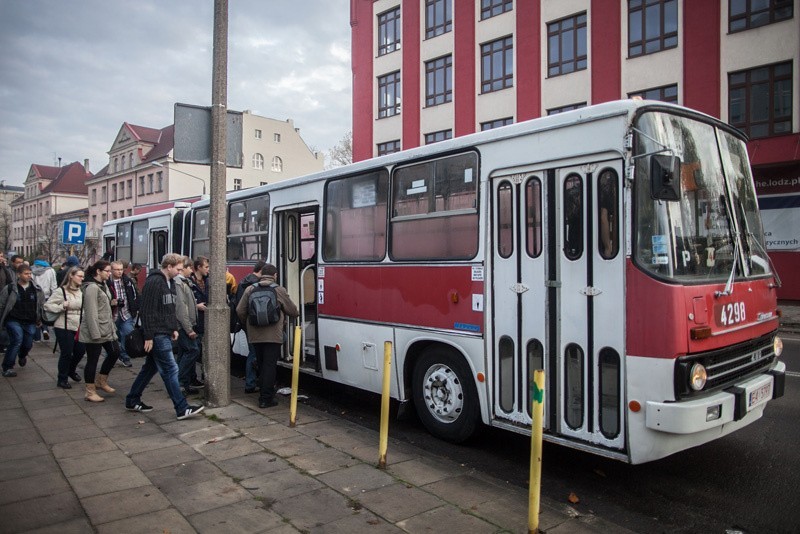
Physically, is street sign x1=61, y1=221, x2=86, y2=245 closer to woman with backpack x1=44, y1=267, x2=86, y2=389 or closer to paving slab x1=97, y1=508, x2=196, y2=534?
woman with backpack x1=44, y1=267, x2=86, y2=389

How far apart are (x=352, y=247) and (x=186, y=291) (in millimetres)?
2162

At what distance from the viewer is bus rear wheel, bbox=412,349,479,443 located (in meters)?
5.80

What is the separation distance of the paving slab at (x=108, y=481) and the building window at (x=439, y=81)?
2584 centimetres

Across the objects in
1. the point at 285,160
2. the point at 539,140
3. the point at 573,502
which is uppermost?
the point at 285,160

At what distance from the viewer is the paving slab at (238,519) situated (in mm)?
3975

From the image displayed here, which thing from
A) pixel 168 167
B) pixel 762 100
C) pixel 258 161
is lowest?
pixel 762 100

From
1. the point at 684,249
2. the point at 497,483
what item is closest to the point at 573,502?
the point at 497,483

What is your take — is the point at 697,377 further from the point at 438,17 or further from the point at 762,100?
the point at 438,17

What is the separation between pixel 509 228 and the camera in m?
5.41

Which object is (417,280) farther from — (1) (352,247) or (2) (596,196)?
(2) (596,196)

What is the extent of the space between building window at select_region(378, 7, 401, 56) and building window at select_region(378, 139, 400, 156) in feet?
16.3

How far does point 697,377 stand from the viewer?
171 inches

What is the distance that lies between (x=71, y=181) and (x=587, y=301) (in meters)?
99.8

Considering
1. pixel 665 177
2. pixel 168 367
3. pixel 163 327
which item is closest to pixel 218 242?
pixel 163 327
